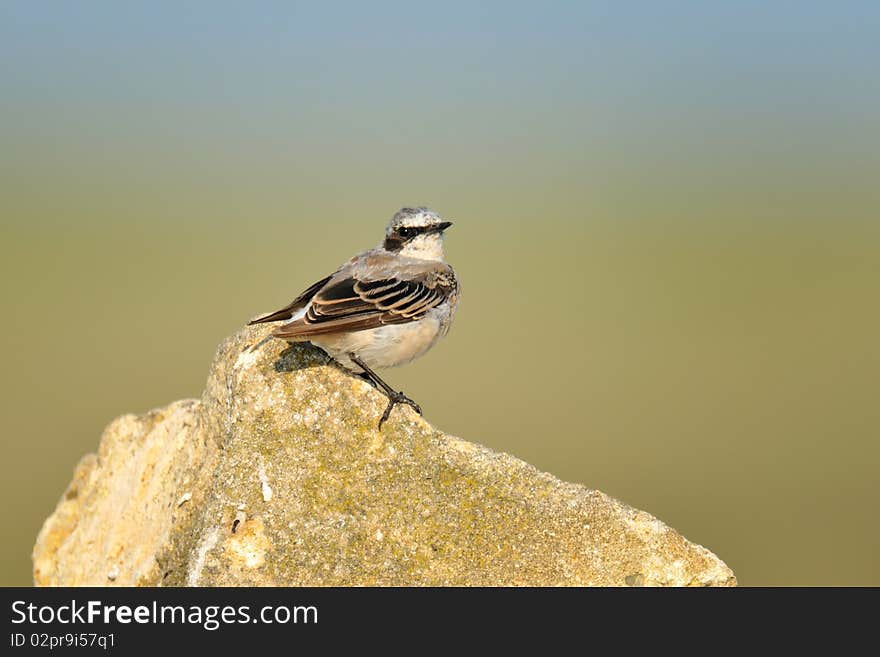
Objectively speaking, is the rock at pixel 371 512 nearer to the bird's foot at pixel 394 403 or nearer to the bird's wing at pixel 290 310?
the bird's foot at pixel 394 403

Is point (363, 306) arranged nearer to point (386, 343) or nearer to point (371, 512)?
point (386, 343)

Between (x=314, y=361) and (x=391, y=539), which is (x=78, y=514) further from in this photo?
(x=391, y=539)

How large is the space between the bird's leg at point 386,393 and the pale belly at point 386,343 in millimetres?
42

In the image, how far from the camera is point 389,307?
9359 millimetres

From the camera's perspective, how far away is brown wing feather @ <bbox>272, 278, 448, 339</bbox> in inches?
342

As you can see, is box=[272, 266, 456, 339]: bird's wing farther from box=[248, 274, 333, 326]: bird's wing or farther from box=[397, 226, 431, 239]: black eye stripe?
box=[397, 226, 431, 239]: black eye stripe

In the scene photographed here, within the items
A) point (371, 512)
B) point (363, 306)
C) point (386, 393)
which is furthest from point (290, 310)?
point (371, 512)

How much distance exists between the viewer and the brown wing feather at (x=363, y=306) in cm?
870

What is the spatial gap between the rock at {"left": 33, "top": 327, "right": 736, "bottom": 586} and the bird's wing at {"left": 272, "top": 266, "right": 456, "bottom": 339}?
0.38 meters

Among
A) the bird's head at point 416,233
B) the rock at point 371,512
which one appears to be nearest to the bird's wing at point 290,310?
the rock at point 371,512

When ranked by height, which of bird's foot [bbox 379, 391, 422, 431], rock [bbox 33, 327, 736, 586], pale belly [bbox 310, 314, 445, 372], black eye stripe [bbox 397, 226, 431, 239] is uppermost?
black eye stripe [bbox 397, 226, 431, 239]

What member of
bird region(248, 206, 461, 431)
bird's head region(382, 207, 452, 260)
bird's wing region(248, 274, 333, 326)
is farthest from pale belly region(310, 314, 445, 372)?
bird's head region(382, 207, 452, 260)

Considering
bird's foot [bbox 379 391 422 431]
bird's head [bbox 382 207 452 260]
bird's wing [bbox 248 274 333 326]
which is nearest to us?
bird's foot [bbox 379 391 422 431]

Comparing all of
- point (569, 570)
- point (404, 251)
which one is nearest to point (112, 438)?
point (404, 251)
